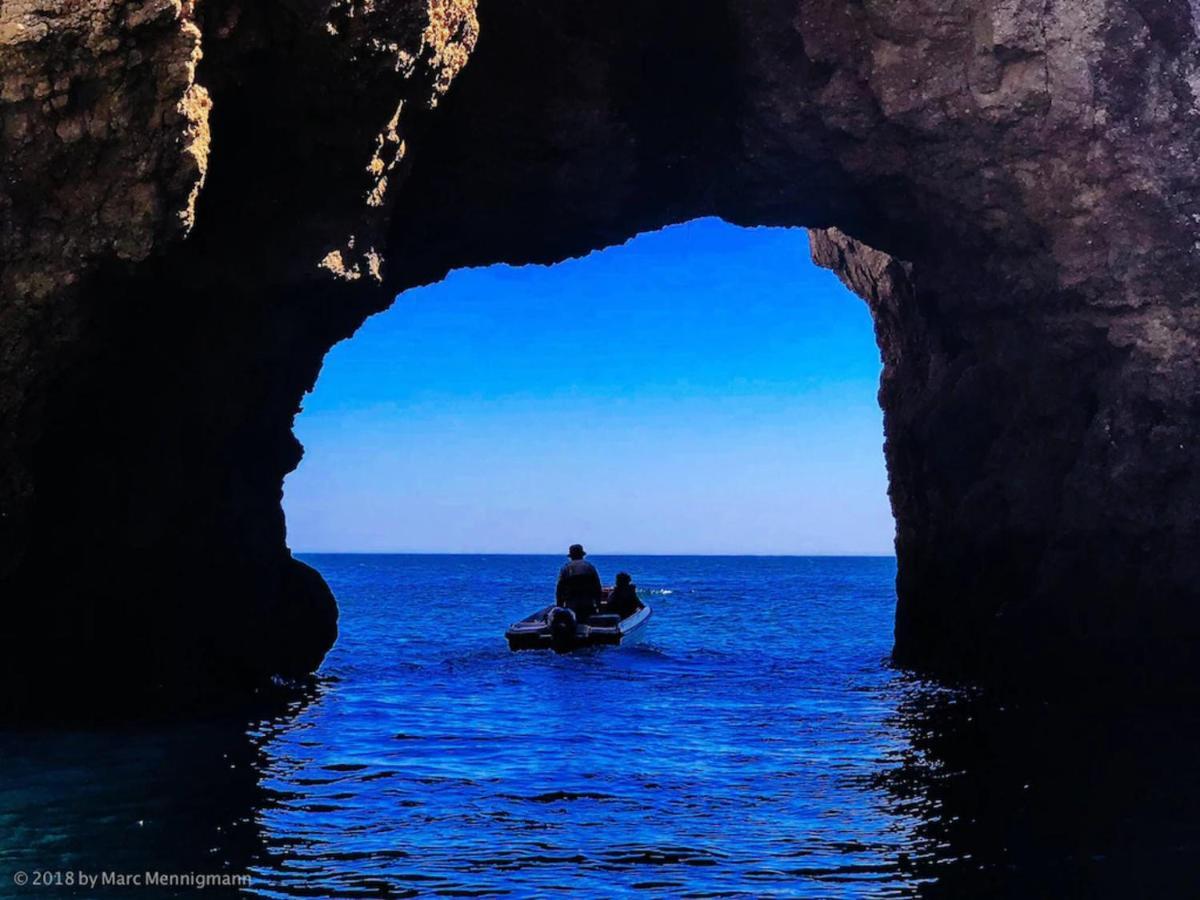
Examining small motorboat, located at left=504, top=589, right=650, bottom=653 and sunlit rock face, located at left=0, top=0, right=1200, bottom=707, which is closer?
sunlit rock face, located at left=0, top=0, right=1200, bottom=707

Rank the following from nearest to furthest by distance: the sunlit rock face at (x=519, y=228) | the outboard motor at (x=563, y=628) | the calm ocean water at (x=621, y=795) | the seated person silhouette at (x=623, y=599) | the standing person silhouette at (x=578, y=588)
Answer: the calm ocean water at (x=621, y=795) < the sunlit rock face at (x=519, y=228) < the outboard motor at (x=563, y=628) < the standing person silhouette at (x=578, y=588) < the seated person silhouette at (x=623, y=599)

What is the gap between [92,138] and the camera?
475 inches

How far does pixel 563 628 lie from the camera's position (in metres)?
25.1

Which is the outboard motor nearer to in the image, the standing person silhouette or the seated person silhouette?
the standing person silhouette

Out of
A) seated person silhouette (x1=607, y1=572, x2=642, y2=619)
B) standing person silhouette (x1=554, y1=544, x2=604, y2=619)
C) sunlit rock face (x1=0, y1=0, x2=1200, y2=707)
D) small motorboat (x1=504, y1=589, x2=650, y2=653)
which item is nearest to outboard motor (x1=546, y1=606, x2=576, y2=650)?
small motorboat (x1=504, y1=589, x2=650, y2=653)

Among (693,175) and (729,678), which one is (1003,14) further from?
(729,678)

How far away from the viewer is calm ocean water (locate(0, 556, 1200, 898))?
905cm

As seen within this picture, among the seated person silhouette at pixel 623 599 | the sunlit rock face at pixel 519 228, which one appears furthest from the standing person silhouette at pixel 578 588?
the sunlit rock face at pixel 519 228

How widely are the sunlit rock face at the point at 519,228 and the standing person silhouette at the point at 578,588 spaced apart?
6520 mm

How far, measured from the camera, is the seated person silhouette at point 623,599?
28.2 m

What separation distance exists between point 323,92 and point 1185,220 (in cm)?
1230

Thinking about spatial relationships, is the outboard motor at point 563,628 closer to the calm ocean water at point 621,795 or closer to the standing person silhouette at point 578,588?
the standing person silhouette at point 578,588

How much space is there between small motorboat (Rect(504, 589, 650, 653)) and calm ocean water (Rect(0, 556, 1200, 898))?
3927 millimetres

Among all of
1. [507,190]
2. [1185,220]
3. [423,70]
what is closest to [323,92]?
[423,70]
